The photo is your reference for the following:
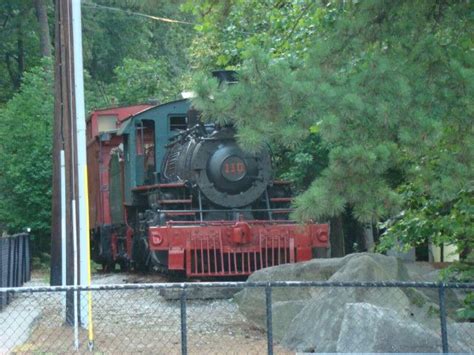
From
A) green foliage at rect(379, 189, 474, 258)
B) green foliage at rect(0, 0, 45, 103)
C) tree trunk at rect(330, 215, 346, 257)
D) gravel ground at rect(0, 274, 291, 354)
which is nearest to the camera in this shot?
green foliage at rect(379, 189, 474, 258)

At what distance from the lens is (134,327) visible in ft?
37.4

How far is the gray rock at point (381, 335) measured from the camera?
8250 mm

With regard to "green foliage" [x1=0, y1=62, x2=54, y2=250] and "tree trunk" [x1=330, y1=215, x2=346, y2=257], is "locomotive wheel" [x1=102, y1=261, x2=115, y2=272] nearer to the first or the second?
"green foliage" [x1=0, y1=62, x2=54, y2=250]

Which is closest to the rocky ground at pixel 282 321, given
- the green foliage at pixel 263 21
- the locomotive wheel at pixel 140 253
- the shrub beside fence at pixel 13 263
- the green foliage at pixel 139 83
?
the shrub beside fence at pixel 13 263

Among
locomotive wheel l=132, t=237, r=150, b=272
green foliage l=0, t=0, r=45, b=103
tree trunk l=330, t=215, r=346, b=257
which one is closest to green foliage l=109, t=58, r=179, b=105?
green foliage l=0, t=0, r=45, b=103

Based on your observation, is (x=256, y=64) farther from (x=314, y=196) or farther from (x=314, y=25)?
(x=314, y=25)

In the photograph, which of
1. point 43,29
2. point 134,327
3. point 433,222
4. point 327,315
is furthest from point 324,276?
point 43,29

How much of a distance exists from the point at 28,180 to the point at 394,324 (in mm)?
19803

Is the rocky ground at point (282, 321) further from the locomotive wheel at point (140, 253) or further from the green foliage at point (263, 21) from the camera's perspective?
the locomotive wheel at point (140, 253)

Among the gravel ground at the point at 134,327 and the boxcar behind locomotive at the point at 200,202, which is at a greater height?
the boxcar behind locomotive at the point at 200,202

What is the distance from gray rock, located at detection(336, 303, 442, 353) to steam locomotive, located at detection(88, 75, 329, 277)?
449 cm

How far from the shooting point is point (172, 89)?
31.8 meters

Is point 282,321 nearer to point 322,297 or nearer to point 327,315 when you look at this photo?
point 322,297

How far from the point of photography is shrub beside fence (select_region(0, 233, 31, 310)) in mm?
14477
